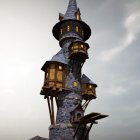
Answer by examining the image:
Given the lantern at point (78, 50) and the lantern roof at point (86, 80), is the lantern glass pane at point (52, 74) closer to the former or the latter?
the lantern at point (78, 50)

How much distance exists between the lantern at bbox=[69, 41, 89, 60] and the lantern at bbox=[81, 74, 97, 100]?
3.29 metres

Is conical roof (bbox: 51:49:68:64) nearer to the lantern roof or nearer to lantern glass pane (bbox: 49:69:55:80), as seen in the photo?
lantern glass pane (bbox: 49:69:55:80)

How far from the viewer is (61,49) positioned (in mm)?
31328

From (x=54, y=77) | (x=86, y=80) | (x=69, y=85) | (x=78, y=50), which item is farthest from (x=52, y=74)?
(x=86, y=80)

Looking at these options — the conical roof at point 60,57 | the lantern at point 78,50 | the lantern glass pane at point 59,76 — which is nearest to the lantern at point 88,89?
the lantern at point 78,50

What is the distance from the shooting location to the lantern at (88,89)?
3039 centimetres

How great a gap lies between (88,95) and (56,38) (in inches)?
386

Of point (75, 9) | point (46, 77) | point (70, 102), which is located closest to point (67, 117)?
point (70, 102)

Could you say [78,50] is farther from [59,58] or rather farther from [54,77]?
[54,77]

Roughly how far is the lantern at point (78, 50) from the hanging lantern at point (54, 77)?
180 centimetres

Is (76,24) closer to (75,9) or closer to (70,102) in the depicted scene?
(75,9)

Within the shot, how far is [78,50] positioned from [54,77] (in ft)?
14.1

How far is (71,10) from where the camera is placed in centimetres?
3375

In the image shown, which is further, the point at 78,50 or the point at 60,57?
the point at 60,57
